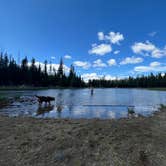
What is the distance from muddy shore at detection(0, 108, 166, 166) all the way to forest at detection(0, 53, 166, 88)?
241 ft

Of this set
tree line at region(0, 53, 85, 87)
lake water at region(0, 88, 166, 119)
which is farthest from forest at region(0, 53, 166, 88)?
lake water at region(0, 88, 166, 119)

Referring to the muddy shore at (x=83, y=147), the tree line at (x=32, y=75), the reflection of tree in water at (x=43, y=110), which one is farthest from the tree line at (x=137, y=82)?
the muddy shore at (x=83, y=147)

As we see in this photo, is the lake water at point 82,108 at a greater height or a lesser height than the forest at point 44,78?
lesser

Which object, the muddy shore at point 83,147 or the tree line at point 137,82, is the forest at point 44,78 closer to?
the tree line at point 137,82

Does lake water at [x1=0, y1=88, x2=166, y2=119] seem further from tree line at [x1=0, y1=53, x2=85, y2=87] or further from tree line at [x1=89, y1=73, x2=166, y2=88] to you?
tree line at [x1=89, y1=73, x2=166, y2=88]

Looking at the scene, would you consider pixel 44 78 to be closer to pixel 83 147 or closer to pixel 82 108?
pixel 82 108

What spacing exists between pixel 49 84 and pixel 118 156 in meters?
91.7

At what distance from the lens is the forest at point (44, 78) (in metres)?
76.4

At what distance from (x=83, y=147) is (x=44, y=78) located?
89.4 m

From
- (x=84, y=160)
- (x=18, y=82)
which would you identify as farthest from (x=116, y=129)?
(x=18, y=82)

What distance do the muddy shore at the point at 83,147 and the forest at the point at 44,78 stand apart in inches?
2898

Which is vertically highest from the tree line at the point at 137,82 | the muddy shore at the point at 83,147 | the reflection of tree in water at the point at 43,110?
the tree line at the point at 137,82

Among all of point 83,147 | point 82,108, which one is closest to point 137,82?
point 82,108

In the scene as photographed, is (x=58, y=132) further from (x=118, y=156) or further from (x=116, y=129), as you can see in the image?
(x=118, y=156)
